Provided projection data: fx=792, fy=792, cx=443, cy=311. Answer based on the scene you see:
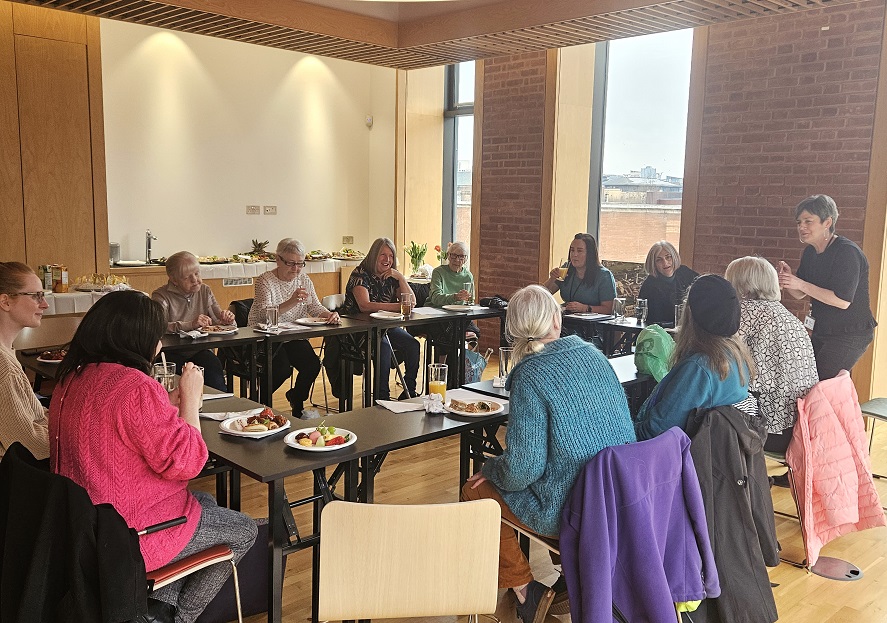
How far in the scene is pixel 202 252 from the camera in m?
8.41

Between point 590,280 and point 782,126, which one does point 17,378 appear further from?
point 782,126

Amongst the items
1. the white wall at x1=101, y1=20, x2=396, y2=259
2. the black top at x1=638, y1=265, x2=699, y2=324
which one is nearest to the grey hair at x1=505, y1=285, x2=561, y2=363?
the black top at x1=638, y1=265, x2=699, y2=324

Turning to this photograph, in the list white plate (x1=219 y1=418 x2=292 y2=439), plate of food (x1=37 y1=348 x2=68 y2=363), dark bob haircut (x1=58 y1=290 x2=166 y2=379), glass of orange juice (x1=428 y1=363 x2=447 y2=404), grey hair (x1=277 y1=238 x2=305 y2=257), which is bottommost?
white plate (x1=219 y1=418 x2=292 y2=439)

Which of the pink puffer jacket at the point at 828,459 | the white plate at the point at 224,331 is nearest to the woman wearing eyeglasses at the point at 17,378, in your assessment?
the white plate at the point at 224,331

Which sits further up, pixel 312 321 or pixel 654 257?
pixel 654 257

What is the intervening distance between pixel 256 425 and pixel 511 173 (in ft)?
18.6

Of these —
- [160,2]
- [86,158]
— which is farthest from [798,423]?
[86,158]

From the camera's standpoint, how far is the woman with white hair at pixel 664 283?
5551 mm

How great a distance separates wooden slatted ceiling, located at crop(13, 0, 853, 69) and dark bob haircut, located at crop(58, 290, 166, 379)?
2785 millimetres

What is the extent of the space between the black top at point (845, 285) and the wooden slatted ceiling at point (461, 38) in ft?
4.49

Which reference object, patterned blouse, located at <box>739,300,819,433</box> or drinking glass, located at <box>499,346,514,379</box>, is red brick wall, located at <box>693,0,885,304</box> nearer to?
patterned blouse, located at <box>739,300,819,433</box>

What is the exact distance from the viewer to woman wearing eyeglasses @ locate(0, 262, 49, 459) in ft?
8.42

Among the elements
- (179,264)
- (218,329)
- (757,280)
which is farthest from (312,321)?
(757,280)

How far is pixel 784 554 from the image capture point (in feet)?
12.1
